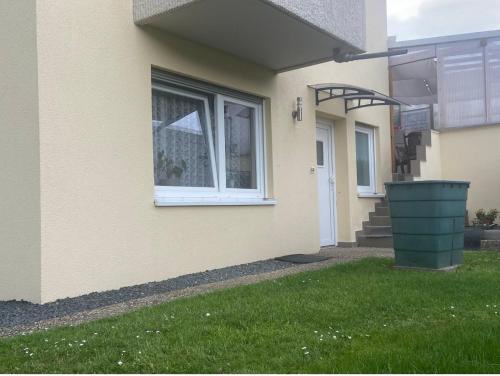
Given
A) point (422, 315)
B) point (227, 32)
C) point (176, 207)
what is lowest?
point (422, 315)

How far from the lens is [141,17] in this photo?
6.05 meters

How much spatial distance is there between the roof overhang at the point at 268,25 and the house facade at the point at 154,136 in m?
0.02

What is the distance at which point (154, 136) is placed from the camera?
6.47m

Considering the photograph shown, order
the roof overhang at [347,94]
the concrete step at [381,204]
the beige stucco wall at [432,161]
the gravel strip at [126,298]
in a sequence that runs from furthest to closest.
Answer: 1. the beige stucco wall at [432,161]
2. the concrete step at [381,204]
3. the roof overhang at [347,94]
4. the gravel strip at [126,298]

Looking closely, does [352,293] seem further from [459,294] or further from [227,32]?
[227,32]

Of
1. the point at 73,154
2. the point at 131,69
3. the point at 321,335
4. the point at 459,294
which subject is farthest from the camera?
the point at 131,69

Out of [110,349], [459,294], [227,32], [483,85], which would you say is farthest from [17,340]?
[483,85]

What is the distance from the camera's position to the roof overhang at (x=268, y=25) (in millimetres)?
5887

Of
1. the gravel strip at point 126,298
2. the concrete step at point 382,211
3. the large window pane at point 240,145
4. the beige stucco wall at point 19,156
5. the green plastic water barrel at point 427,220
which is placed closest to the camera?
the gravel strip at point 126,298

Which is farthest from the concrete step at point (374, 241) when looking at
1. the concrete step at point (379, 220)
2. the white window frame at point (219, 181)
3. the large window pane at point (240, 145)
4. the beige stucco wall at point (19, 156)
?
the beige stucco wall at point (19, 156)

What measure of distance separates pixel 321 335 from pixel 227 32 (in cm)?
422

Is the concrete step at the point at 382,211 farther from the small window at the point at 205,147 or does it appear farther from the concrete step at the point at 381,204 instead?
the small window at the point at 205,147

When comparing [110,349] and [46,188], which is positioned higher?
[46,188]

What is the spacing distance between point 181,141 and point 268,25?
1797 mm
